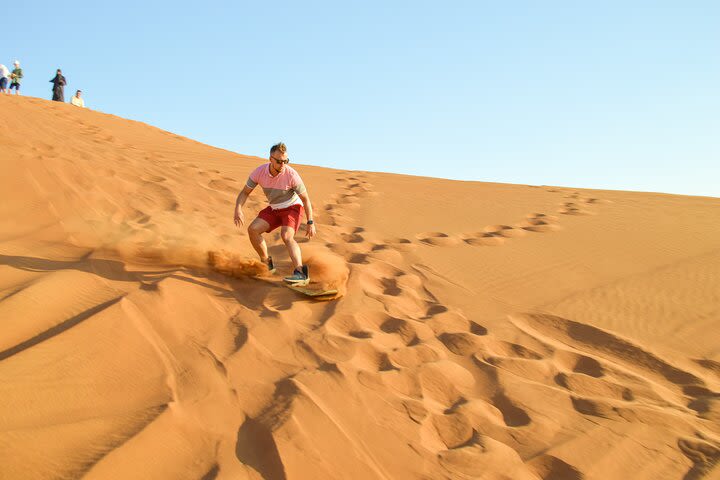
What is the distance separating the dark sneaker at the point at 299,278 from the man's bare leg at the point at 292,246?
0.05 m

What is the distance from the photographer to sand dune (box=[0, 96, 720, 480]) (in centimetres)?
222

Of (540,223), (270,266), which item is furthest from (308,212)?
(540,223)

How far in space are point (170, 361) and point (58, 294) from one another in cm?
101

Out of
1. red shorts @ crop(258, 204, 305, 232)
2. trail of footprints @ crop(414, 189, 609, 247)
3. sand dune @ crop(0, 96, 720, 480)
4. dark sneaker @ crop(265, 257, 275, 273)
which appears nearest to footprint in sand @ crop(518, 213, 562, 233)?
trail of footprints @ crop(414, 189, 609, 247)

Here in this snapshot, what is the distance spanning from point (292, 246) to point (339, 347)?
48.0 inches

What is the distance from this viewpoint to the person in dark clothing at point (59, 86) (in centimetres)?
1449

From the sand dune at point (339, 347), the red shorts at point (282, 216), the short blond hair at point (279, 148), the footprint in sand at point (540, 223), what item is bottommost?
the sand dune at point (339, 347)

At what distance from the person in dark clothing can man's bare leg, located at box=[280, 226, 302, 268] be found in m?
13.7

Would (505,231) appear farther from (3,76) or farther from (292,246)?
(3,76)

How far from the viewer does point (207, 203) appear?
6094 millimetres

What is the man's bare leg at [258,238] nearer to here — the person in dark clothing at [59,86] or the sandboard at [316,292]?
the sandboard at [316,292]

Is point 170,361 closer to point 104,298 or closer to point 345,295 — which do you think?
point 104,298

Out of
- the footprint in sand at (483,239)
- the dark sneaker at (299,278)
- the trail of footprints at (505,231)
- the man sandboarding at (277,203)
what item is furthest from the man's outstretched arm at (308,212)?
the footprint in sand at (483,239)

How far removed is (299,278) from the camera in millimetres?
3865
